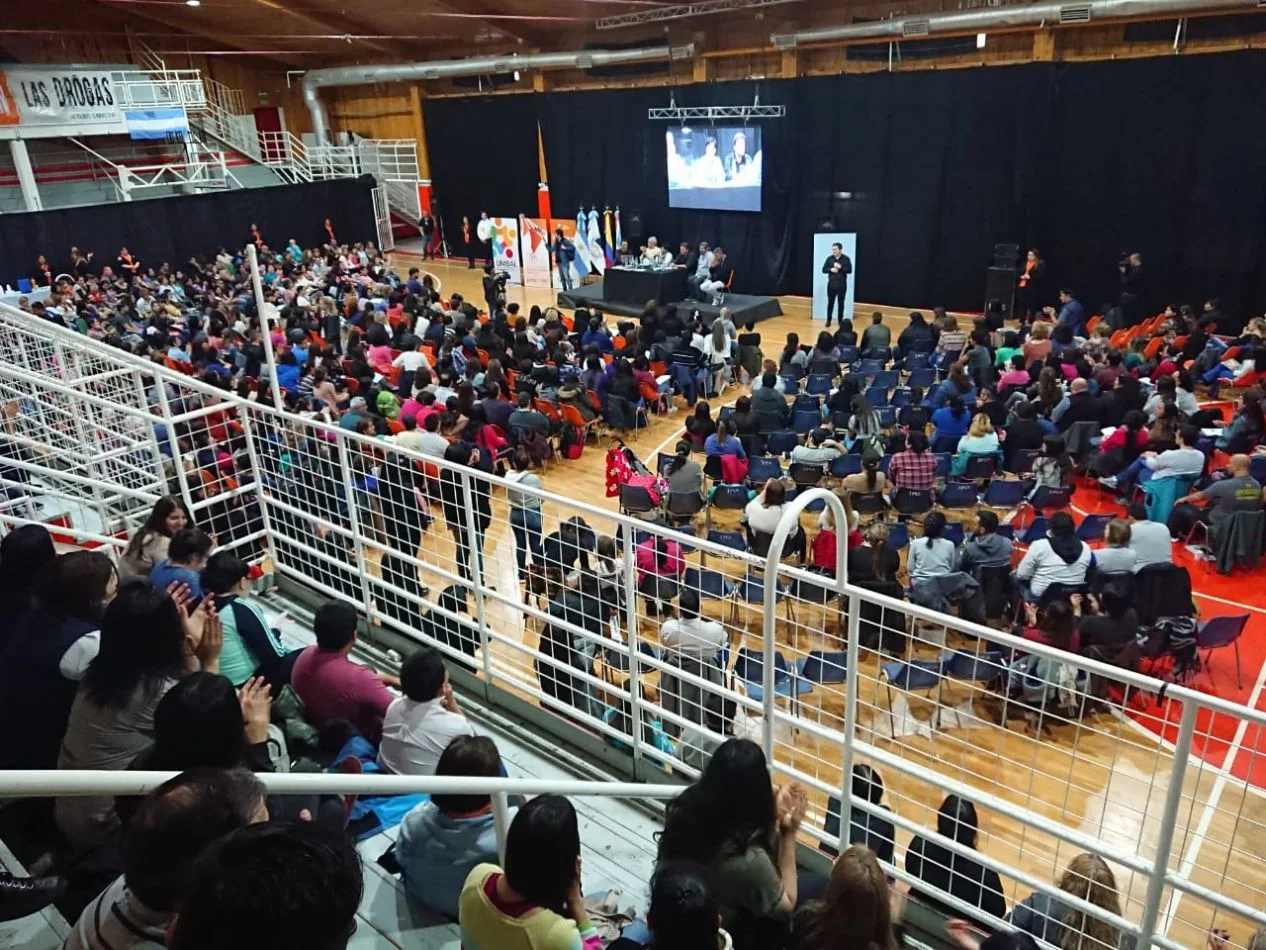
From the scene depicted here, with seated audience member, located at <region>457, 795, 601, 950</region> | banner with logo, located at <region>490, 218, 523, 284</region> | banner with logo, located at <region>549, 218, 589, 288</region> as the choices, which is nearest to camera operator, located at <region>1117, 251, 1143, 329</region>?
banner with logo, located at <region>549, 218, 589, 288</region>

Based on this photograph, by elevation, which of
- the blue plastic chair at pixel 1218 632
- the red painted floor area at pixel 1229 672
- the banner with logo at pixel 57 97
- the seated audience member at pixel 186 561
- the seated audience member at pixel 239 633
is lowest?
the red painted floor area at pixel 1229 672

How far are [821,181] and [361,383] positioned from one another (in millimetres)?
10523

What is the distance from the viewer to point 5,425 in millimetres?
6953

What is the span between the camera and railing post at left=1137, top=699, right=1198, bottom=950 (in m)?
2.32

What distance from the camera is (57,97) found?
60.0 ft

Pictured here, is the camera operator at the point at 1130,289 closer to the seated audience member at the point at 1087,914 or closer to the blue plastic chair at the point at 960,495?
the blue plastic chair at the point at 960,495

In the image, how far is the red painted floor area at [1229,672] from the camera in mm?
5254

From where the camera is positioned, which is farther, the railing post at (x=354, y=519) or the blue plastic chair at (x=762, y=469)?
the blue plastic chair at (x=762, y=469)

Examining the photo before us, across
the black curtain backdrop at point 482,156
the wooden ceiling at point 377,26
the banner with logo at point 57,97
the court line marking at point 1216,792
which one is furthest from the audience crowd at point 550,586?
the black curtain backdrop at point 482,156

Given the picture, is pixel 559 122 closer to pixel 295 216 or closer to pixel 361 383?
pixel 295 216

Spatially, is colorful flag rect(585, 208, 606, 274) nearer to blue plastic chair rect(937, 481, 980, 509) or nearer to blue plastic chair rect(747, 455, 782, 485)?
blue plastic chair rect(747, 455, 782, 485)

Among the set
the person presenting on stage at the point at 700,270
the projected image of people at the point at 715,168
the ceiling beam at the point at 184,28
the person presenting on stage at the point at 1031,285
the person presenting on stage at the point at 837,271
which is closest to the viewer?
the person presenting on stage at the point at 1031,285

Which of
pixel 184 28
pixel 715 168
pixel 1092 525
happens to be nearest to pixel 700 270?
pixel 715 168

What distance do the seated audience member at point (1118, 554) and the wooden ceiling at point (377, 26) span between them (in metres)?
11.8
